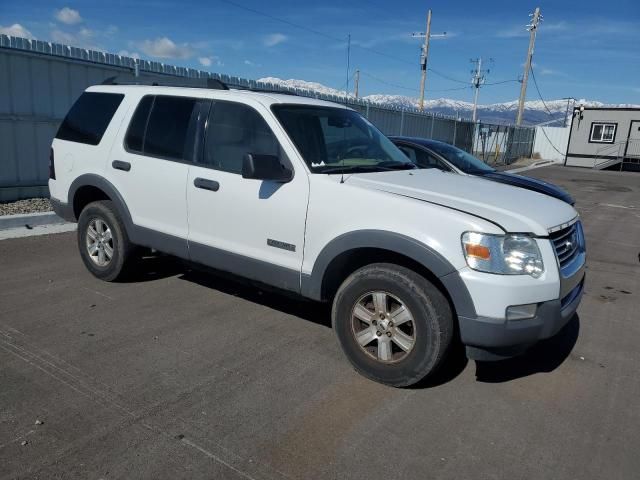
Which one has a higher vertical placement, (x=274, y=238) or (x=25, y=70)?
(x=25, y=70)

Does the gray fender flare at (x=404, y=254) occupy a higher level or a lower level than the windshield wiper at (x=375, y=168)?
lower

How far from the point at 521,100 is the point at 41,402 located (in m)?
40.1

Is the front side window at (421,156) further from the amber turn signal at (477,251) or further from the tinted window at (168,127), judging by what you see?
the amber turn signal at (477,251)

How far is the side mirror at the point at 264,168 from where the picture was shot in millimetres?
3502

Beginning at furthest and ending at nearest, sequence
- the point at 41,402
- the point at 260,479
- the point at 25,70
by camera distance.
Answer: the point at 25,70 < the point at 41,402 < the point at 260,479

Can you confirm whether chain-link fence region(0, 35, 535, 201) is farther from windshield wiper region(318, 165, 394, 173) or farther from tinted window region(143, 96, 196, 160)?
windshield wiper region(318, 165, 394, 173)

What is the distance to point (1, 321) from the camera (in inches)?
162

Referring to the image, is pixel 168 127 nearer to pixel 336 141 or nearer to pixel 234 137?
pixel 234 137

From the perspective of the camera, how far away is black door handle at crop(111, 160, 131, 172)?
183 inches

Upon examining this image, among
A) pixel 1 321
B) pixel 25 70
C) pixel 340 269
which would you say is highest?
pixel 25 70

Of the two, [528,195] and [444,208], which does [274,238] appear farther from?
[528,195]

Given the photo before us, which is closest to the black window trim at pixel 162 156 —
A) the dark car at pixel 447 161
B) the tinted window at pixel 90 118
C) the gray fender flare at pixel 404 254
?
the tinted window at pixel 90 118

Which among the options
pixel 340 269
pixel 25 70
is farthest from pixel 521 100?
pixel 340 269

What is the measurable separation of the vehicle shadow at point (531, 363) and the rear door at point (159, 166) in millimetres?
2634
